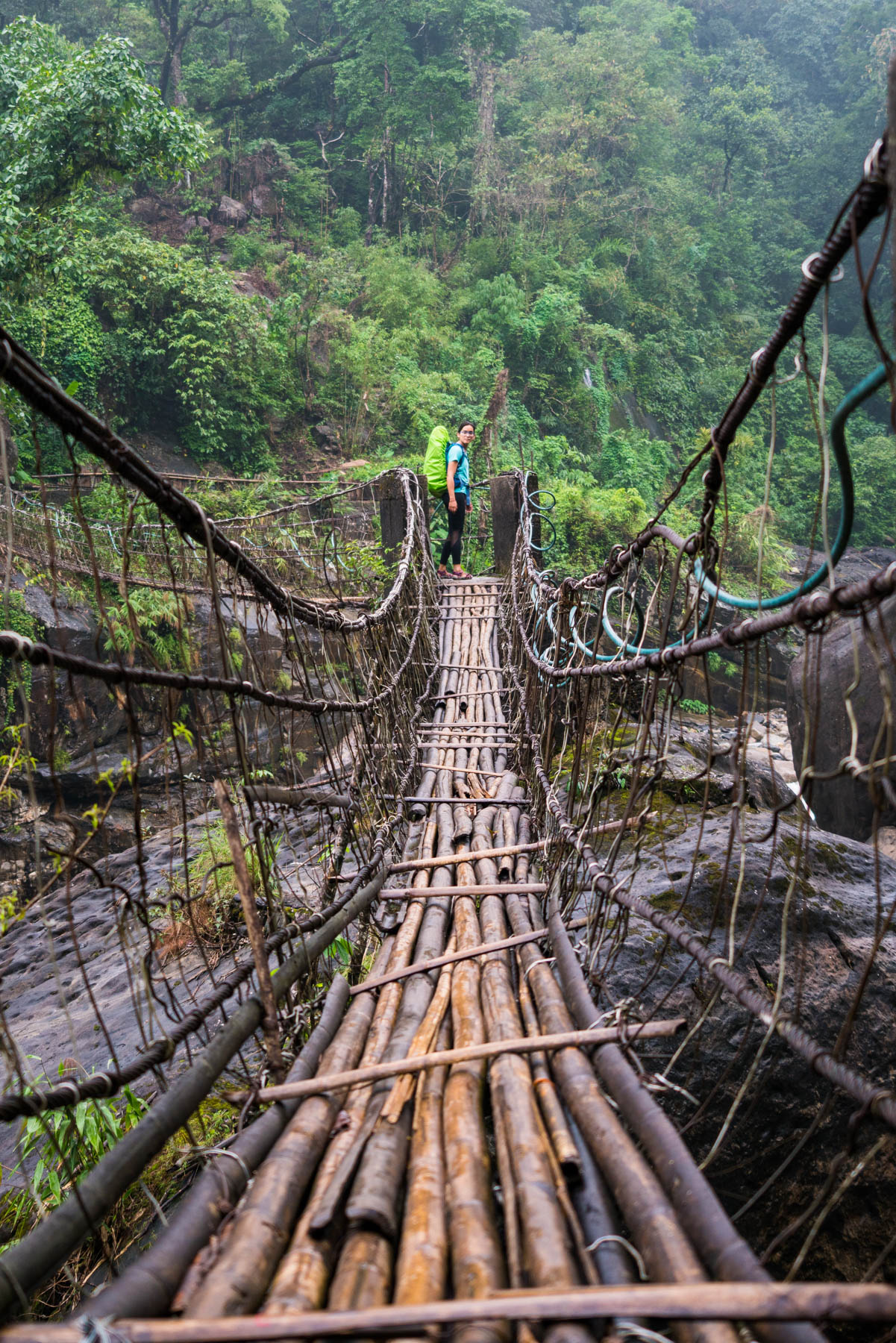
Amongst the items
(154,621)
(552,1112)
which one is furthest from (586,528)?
(552,1112)

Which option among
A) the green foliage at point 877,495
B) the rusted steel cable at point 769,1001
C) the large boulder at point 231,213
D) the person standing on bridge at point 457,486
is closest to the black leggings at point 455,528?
the person standing on bridge at point 457,486

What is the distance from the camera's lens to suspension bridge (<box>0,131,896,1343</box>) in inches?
30.6

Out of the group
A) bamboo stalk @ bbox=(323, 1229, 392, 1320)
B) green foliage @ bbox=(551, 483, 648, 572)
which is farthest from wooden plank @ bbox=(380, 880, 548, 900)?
green foliage @ bbox=(551, 483, 648, 572)

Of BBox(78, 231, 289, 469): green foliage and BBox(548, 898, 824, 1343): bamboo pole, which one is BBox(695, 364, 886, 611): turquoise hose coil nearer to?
BBox(548, 898, 824, 1343): bamboo pole

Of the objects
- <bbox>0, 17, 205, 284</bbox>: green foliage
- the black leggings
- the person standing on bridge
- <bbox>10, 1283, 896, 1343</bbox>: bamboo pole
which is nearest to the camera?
<bbox>10, 1283, 896, 1343</bbox>: bamboo pole

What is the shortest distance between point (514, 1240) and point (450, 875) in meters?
1.39

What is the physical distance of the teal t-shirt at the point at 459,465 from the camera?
18.2 ft

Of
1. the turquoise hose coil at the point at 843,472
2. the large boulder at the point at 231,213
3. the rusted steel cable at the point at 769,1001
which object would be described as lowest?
the rusted steel cable at the point at 769,1001

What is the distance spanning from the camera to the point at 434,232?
14688 millimetres

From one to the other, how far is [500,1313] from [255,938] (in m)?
0.67

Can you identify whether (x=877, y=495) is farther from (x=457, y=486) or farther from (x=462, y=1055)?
(x=462, y=1055)

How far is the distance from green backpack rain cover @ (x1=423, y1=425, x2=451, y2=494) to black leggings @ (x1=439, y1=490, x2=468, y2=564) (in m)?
0.09

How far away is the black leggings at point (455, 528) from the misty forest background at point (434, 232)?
9.21ft

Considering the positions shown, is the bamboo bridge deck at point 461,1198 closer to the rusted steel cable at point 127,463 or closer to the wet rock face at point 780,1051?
the wet rock face at point 780,1051
